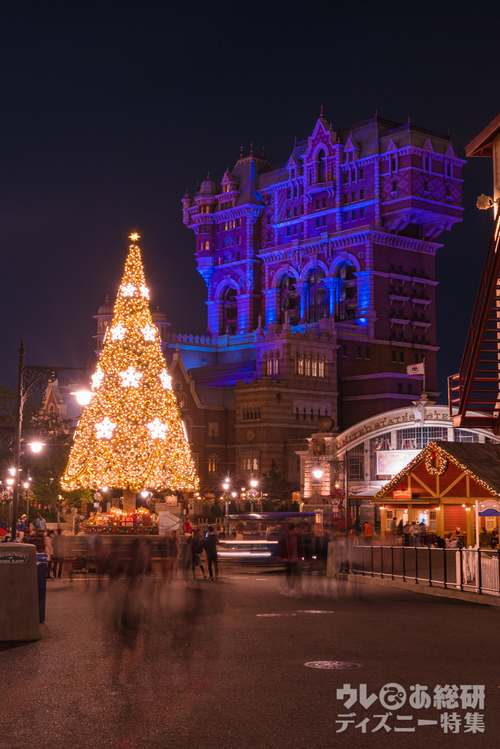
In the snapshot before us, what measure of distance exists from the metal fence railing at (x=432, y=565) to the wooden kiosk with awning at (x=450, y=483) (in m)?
6.56

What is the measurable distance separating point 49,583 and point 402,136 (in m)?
83.5

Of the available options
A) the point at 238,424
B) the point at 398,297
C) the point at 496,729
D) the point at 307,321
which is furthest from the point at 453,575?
the point at 307,321

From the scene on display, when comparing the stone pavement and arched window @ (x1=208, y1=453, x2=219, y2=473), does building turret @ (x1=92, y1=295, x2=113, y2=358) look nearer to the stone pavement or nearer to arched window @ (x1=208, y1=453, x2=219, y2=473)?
arched window @ (x1=208, y1=453, x2=219, y2=473)

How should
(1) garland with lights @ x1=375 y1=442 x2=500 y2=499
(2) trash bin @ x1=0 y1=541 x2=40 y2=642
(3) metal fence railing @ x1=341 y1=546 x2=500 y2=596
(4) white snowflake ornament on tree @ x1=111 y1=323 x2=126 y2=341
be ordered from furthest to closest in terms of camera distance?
(4) white snowflake ornament on tree @ x1=111 y1=323 x2=126 y2=341 → (1) garland with lights @ x1=375 y1=442 x2=500 y2=499 → (3) metal fence railing @ x1=341 y1=546 x2=500 y2=596 → (2) trash bin @ x1=0 y1=541 x2=40 y2=642

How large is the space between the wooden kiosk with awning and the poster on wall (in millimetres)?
15960

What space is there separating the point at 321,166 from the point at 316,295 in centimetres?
1483

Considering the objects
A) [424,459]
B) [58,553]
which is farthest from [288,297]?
[58,553]

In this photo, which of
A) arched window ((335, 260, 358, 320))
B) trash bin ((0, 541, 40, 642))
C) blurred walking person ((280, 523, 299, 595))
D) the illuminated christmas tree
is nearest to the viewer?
trash bin ((0, 541, 40, 642))

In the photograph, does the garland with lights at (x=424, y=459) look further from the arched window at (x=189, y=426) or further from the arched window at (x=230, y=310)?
the arched window at (x=230, y=310)

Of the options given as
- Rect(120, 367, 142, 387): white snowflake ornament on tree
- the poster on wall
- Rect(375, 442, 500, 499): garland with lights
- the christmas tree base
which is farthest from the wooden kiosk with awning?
the poster on wall

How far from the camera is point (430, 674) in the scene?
12.4 meters

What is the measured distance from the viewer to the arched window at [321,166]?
110938 millimetres

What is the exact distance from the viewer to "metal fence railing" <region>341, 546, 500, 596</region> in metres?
23.5

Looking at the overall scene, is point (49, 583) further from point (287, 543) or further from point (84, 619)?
point (84, 619)
